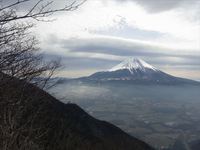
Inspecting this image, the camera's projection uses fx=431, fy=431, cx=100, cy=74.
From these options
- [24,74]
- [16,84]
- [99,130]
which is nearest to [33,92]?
[24,74]

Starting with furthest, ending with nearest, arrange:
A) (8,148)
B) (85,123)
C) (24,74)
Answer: (85,123) < (24,74) < (8,148)

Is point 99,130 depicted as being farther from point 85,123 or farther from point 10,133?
point 10,133

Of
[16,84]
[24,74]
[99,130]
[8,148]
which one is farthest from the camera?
[99,130]

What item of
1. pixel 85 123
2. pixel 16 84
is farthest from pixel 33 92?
pixel 85 123

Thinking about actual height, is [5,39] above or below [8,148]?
above

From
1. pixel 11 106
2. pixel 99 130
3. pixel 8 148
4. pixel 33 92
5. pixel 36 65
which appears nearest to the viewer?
pixel 8 148

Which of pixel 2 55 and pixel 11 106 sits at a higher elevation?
pixel 2 55

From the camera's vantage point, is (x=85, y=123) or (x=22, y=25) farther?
(x=85, y=123)

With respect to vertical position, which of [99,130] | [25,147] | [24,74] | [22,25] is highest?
[22,25]

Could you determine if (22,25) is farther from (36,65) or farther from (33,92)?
(33,92)
